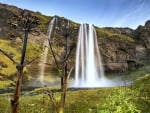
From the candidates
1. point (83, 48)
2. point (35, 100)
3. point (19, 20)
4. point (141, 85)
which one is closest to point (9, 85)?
point (83, 48)

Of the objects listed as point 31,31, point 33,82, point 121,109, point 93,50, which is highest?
point 93,50

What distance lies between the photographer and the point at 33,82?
177875 mm

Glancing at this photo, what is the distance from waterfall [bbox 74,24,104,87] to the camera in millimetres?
186875

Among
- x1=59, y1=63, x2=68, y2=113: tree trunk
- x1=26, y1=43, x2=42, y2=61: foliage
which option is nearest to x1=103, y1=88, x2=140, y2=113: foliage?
x1=59, y1=63, x2=68, y2=113: tree trunk

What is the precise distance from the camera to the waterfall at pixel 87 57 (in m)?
187

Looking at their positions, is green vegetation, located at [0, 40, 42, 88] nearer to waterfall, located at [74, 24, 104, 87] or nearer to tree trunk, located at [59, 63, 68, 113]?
waterfall, located at [74, 24, 104, 87]

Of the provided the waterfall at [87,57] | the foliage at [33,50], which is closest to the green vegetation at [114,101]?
the waterfall at [87,57]

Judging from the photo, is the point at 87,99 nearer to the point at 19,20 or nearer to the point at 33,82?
the point at 19,20

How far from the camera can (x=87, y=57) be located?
192m

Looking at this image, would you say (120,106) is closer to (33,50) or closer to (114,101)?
(114,101)

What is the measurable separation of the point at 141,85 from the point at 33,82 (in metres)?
138

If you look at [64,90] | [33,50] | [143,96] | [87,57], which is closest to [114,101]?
[143,96]

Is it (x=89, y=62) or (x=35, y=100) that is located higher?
(x=89, y=62)

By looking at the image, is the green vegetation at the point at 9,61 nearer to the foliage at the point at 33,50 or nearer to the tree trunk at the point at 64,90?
the foliage at the point at 33,50
